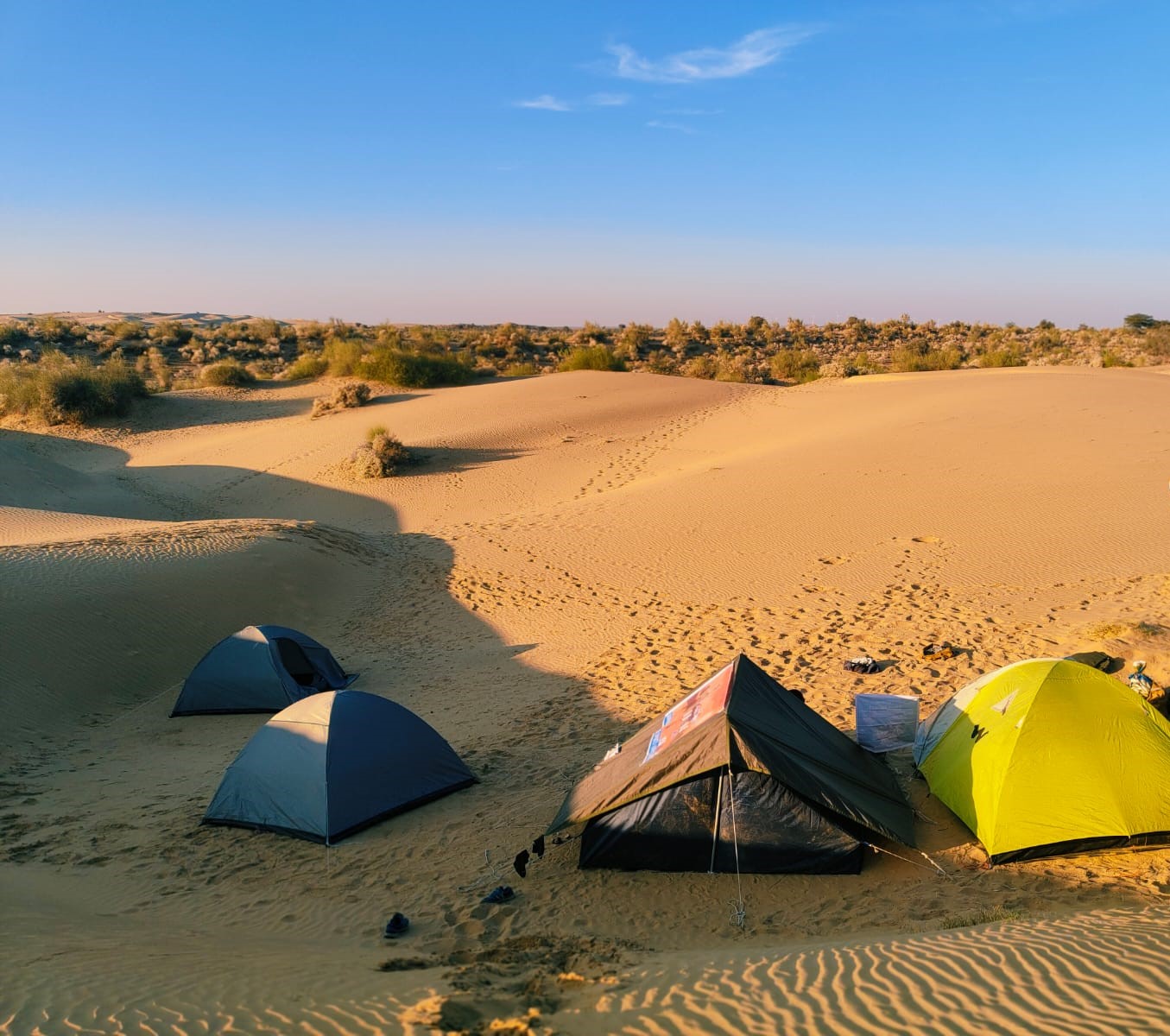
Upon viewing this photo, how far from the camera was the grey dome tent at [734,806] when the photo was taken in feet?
21.4

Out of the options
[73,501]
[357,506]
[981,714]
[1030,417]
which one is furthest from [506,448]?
[981,714]

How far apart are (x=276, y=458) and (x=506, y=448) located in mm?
7394

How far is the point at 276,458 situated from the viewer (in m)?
28.8

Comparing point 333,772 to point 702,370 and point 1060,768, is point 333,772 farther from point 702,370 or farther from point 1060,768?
point 702,370

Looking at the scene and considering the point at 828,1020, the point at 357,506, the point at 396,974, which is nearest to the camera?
the point at 828,1020

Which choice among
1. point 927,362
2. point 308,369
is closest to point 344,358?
point 308,369

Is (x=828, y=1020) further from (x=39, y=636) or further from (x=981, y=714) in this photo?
(x=39, y=636)

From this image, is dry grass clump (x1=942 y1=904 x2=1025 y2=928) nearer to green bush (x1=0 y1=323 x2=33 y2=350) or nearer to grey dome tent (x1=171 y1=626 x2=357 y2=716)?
grey dome tent (x1=171 y1=626 x2=357 y2=716)

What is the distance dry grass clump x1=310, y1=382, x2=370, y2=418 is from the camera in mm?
34594

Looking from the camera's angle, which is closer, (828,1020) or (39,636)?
(828,1020)

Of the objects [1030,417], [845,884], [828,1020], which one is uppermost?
[1030,417]

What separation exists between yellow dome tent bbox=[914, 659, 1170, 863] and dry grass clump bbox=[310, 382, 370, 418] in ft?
100

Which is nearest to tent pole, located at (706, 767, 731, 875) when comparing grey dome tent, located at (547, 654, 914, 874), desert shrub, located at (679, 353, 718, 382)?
grey dome tent, located at (547, 654, 914, 874)

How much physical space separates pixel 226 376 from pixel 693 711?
37578mm
